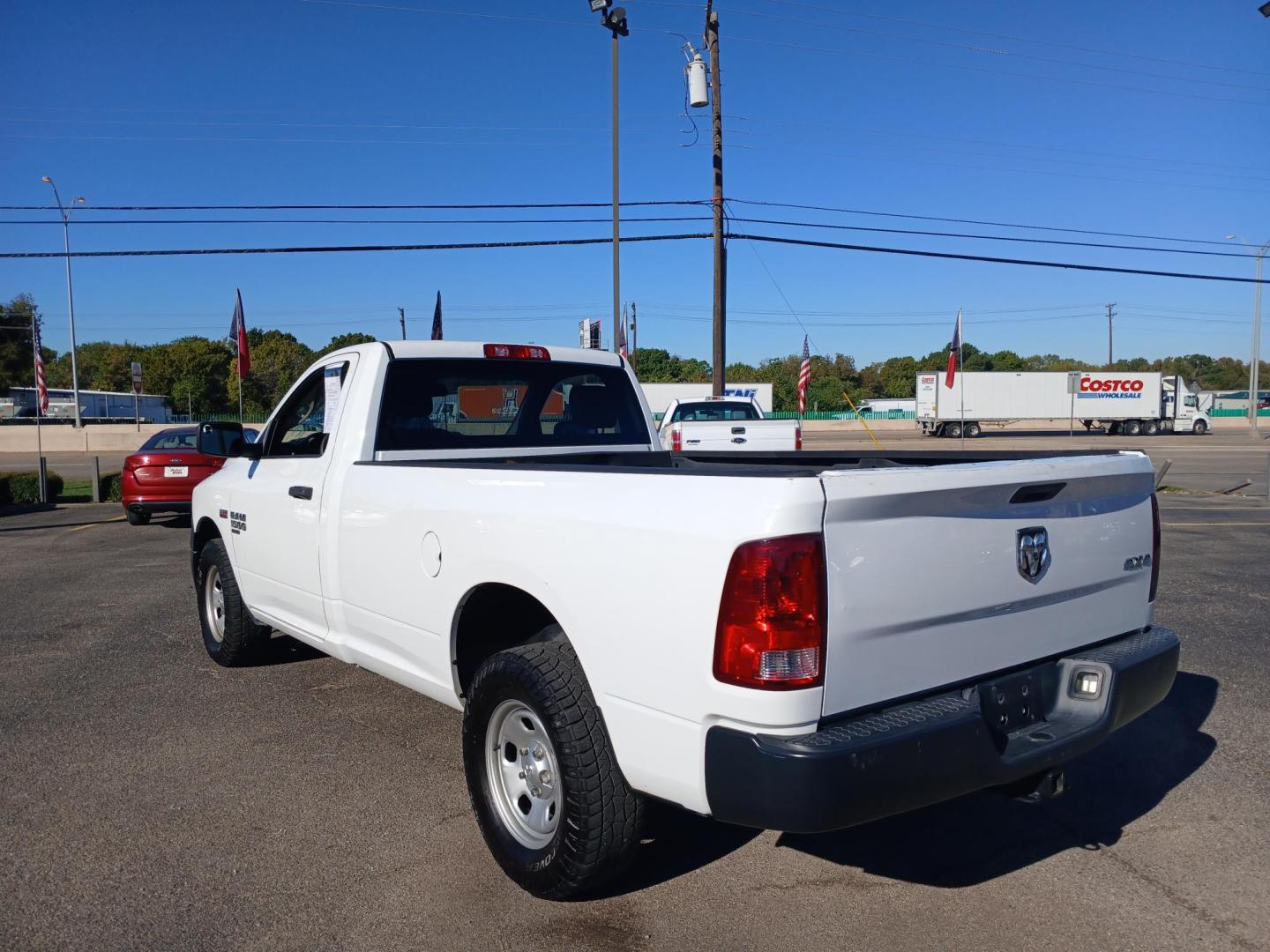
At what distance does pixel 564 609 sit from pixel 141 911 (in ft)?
5.70

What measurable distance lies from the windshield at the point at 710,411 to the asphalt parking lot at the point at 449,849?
12.4 m

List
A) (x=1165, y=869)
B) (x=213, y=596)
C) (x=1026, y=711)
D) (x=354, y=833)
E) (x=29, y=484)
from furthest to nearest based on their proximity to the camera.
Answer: (x=29, y=484) → (x=213, y=596) → (x=354, y=833) → (x=1165, y=869) → (x=1026, y=711)

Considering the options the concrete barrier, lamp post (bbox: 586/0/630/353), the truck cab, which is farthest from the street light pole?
the truck cab

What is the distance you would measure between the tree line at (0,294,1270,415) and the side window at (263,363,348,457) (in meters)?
58.2

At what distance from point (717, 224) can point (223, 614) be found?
66.7 feet

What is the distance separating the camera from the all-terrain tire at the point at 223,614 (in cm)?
582

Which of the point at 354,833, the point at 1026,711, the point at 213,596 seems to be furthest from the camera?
the point at 213,596

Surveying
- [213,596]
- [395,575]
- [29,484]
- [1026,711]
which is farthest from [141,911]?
[29,484]

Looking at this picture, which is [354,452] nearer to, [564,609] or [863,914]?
[564,609]

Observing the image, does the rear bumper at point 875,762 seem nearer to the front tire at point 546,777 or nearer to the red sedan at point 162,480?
the front tire at point 546,777

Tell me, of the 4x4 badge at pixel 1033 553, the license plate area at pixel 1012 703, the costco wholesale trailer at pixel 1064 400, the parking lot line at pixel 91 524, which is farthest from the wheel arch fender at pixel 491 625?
the costco wholesale trailer at pixel 1064 400

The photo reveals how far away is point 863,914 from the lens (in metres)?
3.12

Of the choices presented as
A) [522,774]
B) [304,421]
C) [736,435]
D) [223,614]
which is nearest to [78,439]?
[736,435]

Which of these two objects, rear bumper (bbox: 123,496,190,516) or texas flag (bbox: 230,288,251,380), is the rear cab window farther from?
texas flag (bbox: 230,288,251,380)
